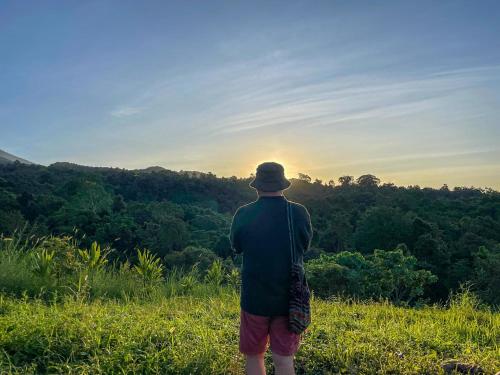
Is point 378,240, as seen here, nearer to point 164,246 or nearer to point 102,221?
point 164,246

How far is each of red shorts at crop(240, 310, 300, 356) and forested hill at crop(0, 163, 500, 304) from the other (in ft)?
51.8

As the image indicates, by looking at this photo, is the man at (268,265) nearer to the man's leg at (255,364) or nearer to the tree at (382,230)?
the man's leg at (255,364)

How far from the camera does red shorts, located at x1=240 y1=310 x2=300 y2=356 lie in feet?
11.0

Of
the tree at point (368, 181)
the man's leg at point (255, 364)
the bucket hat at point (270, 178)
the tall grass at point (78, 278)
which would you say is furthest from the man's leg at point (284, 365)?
the tree at point (368, 181)

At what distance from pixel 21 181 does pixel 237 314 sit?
1989 inches

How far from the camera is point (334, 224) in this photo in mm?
38156

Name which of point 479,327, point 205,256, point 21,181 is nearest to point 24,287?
point 479,327

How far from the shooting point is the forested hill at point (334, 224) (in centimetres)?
2816

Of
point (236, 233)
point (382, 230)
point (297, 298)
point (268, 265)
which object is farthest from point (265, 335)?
point (382, 230)

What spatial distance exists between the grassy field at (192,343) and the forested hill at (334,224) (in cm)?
1365

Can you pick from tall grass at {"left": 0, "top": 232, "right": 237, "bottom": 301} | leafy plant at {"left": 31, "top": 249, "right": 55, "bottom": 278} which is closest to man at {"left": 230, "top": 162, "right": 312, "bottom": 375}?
tall grass at {"left": 0, "top": 232, "right": 237, "bottom": 301}

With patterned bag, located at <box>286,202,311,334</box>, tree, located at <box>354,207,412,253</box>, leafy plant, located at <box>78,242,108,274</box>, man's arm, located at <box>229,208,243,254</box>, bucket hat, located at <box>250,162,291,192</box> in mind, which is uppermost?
bucket hat, located at <box>250,162,291,192</box>

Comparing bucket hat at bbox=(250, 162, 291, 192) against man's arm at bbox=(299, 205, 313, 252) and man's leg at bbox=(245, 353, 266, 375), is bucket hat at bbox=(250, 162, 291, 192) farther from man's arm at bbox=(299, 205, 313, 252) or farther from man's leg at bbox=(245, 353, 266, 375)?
man's leg at bbox=(245, 353, 266, 375)

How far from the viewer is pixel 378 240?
36.2 meters
